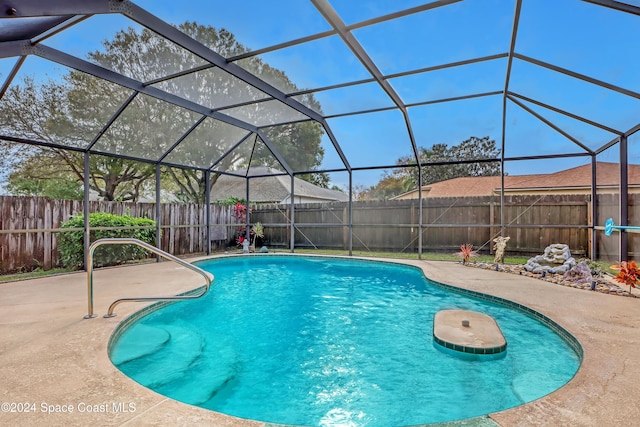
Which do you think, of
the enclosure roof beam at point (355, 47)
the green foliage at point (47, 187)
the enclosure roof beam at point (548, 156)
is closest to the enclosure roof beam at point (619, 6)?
the enclosure roof beam at point (355, 47)

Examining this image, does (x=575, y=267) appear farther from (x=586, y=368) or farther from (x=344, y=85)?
(x=344, y=85)

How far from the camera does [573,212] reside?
9188mm

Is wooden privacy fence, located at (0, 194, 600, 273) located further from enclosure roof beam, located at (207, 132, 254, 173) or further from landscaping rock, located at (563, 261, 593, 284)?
landscaping rock, located at (563, 261, 593, 284)

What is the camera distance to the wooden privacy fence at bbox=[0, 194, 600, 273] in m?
7.29

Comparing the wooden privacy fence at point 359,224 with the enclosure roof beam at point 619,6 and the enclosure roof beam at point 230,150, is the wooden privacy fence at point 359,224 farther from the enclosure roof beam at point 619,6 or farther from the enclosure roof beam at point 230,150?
the enclosure roof beam at point 619,6

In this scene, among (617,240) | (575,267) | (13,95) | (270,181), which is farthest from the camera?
(270,181)

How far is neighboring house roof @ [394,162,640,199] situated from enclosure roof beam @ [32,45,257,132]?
7806mm

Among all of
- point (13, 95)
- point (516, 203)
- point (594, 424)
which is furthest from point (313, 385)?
point (516, 203)

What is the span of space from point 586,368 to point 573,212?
8.41 metres

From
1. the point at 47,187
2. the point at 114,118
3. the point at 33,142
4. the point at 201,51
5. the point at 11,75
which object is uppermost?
the point at 201,51

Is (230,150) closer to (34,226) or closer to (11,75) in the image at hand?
(34,226)

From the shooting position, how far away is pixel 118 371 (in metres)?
2.51

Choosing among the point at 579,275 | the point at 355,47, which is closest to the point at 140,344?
the point at 355,47

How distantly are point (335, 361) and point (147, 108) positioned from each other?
6566 millimetres
